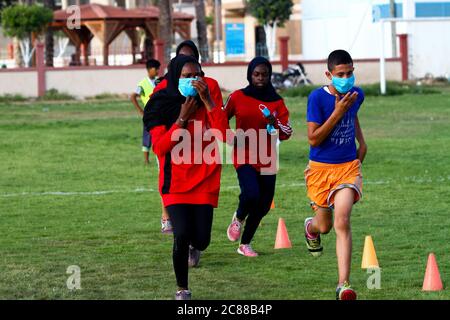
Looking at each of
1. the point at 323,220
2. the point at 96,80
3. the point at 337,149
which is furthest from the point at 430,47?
the point at 337,149

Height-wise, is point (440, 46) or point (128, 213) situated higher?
point (440, 46)

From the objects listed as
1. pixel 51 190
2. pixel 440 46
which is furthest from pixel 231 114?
pixel 440 46

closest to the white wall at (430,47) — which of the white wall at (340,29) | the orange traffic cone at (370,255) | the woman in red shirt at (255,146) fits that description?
the white wall at (340,29)

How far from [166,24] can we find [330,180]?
39921mm

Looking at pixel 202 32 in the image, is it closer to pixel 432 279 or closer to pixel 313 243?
pixel 313 243

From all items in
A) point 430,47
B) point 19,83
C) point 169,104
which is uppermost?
point 430,47

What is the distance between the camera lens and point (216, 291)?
980 cm

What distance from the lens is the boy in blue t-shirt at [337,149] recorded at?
9.32 metres

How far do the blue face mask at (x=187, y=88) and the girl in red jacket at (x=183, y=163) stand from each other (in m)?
0.02

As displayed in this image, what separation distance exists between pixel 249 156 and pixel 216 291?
232 cm

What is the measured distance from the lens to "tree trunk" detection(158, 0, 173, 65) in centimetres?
4831

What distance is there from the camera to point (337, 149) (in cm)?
960

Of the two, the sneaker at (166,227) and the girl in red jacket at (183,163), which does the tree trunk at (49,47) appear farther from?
the girl in red jacket at (183,163)
